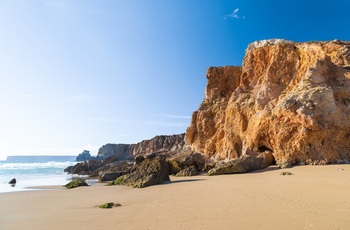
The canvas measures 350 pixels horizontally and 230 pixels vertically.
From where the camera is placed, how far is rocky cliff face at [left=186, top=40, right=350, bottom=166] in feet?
59.8

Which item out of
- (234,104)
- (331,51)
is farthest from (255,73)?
(331,51)

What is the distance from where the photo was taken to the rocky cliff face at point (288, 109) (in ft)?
59.8

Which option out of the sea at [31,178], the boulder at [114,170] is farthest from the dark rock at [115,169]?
the sea at [31,178]

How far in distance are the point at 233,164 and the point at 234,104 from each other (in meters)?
12.2

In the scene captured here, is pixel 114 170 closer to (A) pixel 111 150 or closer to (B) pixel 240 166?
(B) pixel 240 166

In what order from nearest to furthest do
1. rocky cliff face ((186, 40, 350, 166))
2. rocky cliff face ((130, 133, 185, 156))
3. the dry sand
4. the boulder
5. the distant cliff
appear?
1. the dry sand
2. rocky cliff face ((186, 40, 350, 166))
3. the boulder
4. the distant cliff
5. rocky cliff face ((130, 133, 185, 156))

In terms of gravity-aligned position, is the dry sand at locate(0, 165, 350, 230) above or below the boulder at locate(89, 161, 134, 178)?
below

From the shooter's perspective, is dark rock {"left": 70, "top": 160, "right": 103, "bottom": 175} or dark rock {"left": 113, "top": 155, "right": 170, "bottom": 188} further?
dark rock {"left": 70, "top": 160, "right": 103, "bottom": 175}

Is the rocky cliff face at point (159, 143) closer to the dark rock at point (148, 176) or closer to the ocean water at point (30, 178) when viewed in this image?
the ocean water at point (30, 178)

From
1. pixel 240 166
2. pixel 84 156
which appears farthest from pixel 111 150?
pixel 240 166

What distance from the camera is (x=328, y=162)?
1736 cm

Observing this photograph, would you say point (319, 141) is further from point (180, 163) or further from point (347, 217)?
point (347, 217)

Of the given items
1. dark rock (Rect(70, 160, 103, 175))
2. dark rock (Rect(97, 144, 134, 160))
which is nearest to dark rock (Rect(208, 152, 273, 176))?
dark rock (Rect(70, 160, 103, 175))

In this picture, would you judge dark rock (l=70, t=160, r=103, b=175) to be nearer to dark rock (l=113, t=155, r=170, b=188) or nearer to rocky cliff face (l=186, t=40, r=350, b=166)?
rocky cliff face (l=186, t=40, r=350, b=166)
